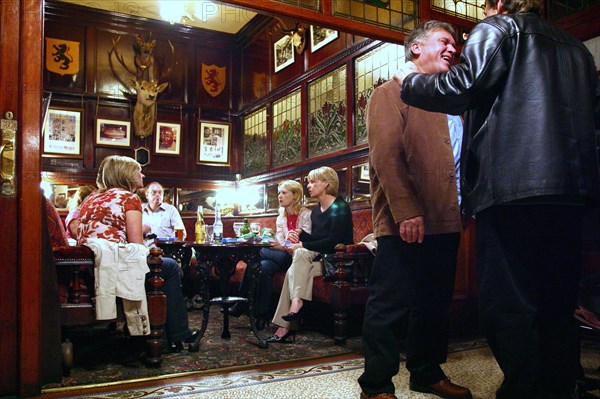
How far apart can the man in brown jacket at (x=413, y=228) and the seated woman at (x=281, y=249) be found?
2.07 m

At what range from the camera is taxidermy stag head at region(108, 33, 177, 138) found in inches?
→ 333

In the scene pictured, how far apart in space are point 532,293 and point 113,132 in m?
7.99

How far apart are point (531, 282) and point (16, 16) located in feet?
8.42

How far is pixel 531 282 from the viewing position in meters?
1.55

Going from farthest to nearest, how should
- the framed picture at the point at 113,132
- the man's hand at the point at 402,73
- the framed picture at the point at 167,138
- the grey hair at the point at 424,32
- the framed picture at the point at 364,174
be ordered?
1. the framed picture at the point at 167,138
2. the framed picture at the point at 113,132
3. the framed picture at the point at 364,174
4. the grey hair at the point at 424,32
5. the man's hand at the point at 402,73

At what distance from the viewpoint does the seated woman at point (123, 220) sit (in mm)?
3059

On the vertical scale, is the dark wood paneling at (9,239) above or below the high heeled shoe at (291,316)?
above

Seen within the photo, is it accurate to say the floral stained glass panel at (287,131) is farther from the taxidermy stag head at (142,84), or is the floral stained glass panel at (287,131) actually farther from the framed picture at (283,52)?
the taxidermy stag head at (142,84)

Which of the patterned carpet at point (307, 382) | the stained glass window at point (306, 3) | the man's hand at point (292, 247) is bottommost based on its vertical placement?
the patterned carpet at point (307, 382)

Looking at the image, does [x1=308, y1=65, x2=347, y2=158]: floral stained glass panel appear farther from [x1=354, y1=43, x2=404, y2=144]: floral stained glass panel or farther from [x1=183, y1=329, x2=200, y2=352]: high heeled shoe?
[x1=183, y1=329, x2=200, y2=352]: high heeled shoe

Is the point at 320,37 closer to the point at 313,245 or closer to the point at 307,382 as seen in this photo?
the point at 313,245

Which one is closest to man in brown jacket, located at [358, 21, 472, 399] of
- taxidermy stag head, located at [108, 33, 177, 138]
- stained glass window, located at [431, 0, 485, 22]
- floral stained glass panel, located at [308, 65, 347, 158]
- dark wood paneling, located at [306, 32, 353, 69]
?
stained glass window, located at [431, 0, 485, 22]

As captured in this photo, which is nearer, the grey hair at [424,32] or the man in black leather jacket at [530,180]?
the man in black leather jacket at [530,180]

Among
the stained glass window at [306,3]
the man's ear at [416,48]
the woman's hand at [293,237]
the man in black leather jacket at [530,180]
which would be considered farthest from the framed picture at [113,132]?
the man in black leather jacket at [530,180]
